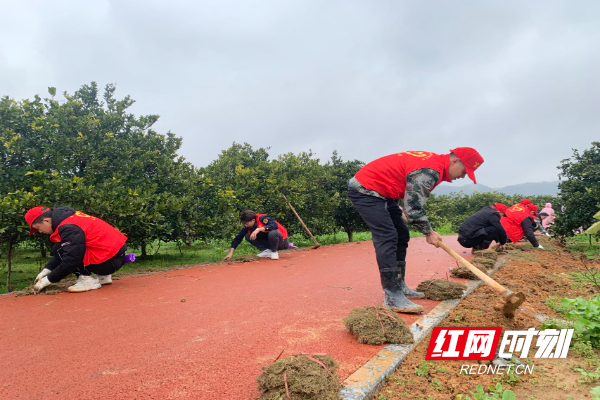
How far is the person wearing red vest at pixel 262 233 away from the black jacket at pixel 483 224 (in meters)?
4.08

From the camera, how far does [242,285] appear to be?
17.2ft

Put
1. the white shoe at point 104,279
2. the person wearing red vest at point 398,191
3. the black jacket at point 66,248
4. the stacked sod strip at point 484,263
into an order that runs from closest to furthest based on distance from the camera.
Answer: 1. the person wearing red vest at point 398,191
2. the black jacket at point 66,248
3. the white shoe at point 104,279
4. the stacked sod strip at point 484,263

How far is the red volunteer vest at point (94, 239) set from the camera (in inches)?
193

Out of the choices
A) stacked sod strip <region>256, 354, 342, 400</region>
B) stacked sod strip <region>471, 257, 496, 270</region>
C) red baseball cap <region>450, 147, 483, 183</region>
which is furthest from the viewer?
stacked sod strip <region>471, 257, 496, 270</region>

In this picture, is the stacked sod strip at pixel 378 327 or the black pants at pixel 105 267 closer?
the stacked sod strip at pixel 378 327

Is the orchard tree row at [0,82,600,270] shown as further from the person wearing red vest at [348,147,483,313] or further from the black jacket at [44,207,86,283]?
the person wearing red vest at [348,147,483,313]

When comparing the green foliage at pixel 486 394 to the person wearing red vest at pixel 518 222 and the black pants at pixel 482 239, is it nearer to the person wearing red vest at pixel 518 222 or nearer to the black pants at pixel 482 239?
the black pants at pixel 482 239

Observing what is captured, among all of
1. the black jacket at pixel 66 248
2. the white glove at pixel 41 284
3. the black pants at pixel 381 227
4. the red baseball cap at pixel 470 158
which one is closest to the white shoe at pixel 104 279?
the black jacket at pixel 66 248

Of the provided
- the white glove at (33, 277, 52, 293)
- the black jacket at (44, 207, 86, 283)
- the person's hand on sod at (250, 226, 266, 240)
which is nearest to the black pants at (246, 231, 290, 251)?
the person's hand on sod at (250, 226, 266, 240)

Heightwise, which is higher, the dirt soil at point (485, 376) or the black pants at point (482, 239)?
the black pants at point (482, 239)

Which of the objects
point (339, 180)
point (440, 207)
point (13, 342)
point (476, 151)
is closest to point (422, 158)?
point (476, 151)

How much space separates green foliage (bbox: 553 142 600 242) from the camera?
8.80 meters

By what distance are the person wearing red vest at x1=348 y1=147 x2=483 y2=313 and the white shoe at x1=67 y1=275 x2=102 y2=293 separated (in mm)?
3792

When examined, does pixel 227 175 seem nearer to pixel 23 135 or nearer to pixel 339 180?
pixel 339 180
